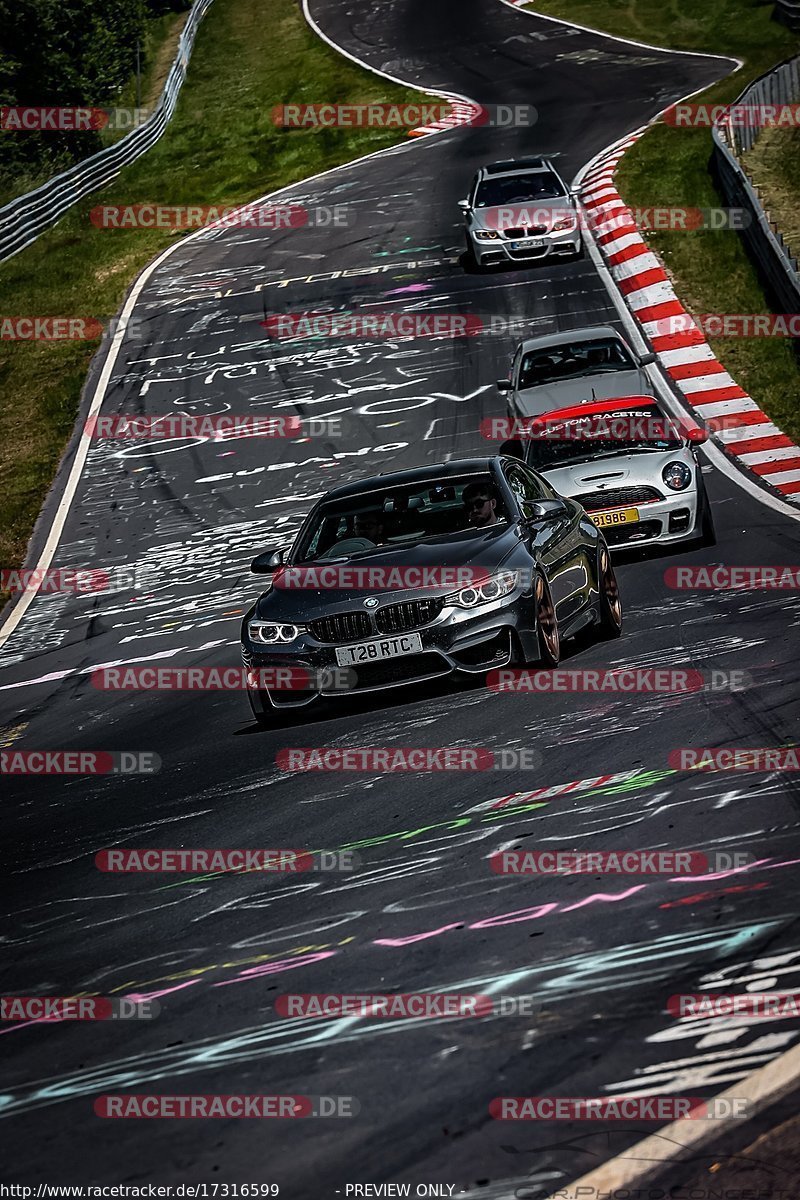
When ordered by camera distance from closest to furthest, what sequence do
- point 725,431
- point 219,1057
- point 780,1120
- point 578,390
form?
point 780,1120 → point 219,1057 → point 578,390 → point 725,431

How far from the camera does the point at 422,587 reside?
970 cm

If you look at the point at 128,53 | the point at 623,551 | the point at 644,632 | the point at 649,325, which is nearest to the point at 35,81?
the point at 128,53

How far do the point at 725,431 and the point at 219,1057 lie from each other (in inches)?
610

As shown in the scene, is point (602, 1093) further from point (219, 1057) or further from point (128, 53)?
point (128, 53)

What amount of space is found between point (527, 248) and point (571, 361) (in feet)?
34.3

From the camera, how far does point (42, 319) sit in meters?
29.9
